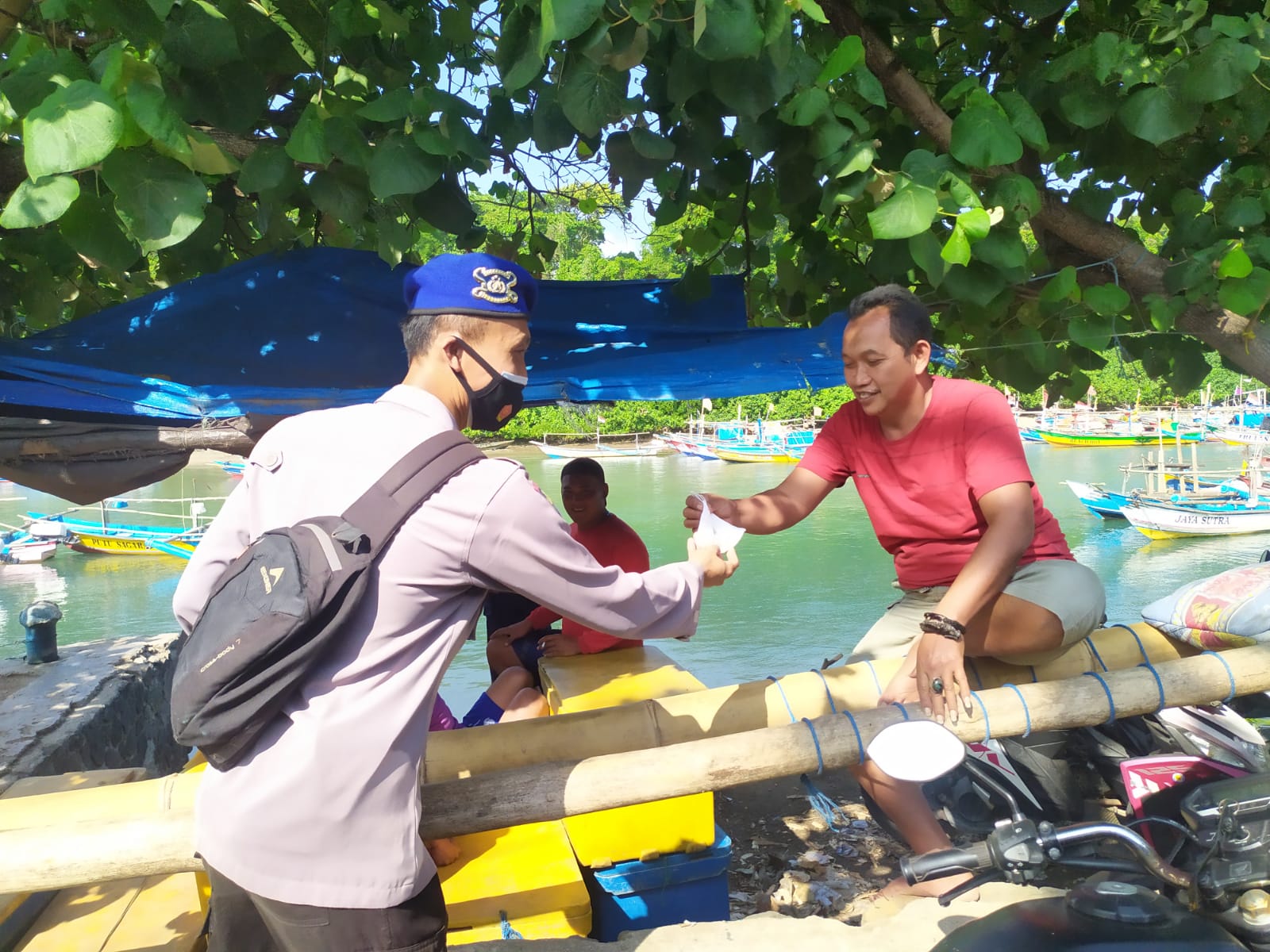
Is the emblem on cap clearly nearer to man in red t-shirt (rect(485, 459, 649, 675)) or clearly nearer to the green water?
man in red t-shirt (rect(485, 459, 649, 675))

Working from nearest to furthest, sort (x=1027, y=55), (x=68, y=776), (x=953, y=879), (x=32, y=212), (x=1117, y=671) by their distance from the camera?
(x=32, y=212) < (x=1117, y=671) < (x=953, y=879) < (x=68, y=776) < (x=1027, y=55)

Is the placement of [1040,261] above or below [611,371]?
above

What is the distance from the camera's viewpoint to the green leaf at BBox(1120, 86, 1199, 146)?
116 inches

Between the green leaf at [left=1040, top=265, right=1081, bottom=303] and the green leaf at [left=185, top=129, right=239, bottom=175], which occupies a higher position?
the green leaf at [left=185, top=129, right=239, bottom=175]

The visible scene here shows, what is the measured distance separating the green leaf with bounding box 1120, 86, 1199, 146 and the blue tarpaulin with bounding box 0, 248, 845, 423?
4.18 ft

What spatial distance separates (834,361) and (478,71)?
6.27ft

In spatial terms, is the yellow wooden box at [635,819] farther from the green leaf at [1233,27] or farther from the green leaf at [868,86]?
the green leaf at [1233,27]

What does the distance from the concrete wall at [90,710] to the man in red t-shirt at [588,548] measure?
72.8 inches

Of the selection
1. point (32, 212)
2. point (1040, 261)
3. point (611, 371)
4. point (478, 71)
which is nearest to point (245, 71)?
point (32, 212)

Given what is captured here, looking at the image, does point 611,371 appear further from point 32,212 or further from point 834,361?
point 32,212

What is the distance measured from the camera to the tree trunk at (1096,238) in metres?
3.31

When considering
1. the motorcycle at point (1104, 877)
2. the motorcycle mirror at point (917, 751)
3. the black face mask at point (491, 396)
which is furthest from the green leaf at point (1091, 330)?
the black face mask at point (491, 396)

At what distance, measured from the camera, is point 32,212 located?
215cm

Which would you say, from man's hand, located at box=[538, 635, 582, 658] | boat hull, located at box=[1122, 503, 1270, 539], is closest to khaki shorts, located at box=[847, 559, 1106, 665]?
man's hand, located at box=[538, 635, 582, 658]
